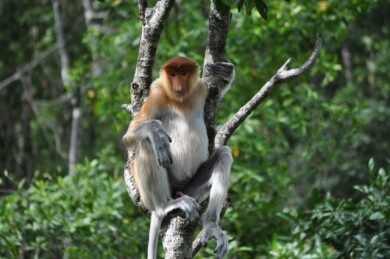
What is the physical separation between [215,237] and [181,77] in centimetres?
98

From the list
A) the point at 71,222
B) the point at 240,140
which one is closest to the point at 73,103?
the point at 240,140

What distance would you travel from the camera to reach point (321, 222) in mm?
5410

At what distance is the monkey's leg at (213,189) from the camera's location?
411cm

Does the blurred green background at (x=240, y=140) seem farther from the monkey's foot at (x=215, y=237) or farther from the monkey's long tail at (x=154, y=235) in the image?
the monkey's long tail at (x=154, y=235)

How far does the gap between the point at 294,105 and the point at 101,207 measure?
8.56ft

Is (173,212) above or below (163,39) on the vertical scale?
below

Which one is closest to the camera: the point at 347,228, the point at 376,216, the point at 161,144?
the point at 161,144

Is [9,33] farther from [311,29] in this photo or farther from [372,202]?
[372,202]

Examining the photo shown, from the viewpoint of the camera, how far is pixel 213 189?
4.21 metres

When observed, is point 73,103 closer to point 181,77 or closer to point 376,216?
point 376,216

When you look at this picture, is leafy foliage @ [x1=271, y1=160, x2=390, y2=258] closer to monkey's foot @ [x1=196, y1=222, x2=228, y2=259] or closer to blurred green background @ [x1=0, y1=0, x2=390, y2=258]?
blurred green background @ [x1=0, y1=0, x2=390, y2=258]

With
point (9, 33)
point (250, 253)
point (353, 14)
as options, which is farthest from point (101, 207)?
point (9, 33)

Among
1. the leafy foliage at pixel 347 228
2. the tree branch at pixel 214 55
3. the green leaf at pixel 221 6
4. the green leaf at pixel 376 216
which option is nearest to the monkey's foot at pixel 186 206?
the tree branch at pixel 214 55

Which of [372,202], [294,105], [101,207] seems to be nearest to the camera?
[372,202]
